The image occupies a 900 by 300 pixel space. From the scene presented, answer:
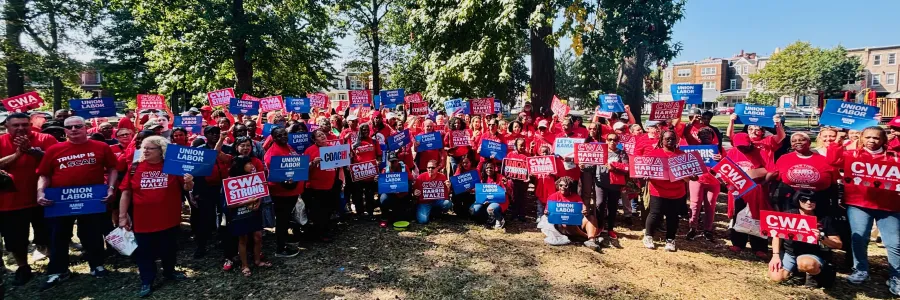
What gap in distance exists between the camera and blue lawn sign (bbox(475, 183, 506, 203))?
316 inches

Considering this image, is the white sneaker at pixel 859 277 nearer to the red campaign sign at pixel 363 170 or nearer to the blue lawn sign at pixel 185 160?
the red campaign sign at pixel 363 170

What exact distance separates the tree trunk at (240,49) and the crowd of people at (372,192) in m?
11.7

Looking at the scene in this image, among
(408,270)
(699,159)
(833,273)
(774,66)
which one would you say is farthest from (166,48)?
(774,66)

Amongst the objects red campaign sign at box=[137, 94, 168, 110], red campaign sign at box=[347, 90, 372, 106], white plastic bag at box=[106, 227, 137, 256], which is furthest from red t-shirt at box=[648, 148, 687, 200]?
red campaign sign at box=[137, 94, 168, 110]

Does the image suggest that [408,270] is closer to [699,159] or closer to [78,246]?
[699,159]

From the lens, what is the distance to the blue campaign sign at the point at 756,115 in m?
7.72

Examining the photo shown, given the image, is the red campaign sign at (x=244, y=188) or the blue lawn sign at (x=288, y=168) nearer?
the red campaign sign at (x=244, y=188)

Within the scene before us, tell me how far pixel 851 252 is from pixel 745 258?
4.19ft

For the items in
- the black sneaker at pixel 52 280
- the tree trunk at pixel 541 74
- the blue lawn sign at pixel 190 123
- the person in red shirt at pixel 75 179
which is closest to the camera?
the person in red shirt at pixel 75 179

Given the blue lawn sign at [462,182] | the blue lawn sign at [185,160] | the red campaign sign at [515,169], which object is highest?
the blue lawn sign at [185,160]

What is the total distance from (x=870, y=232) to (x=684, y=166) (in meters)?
2.18

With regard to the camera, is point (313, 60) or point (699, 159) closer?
point (699, 159)

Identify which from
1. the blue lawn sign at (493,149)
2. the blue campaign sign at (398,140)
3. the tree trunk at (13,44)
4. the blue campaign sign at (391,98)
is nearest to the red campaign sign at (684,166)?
the blue lawn sign at (493,149)

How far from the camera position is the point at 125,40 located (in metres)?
37.8
